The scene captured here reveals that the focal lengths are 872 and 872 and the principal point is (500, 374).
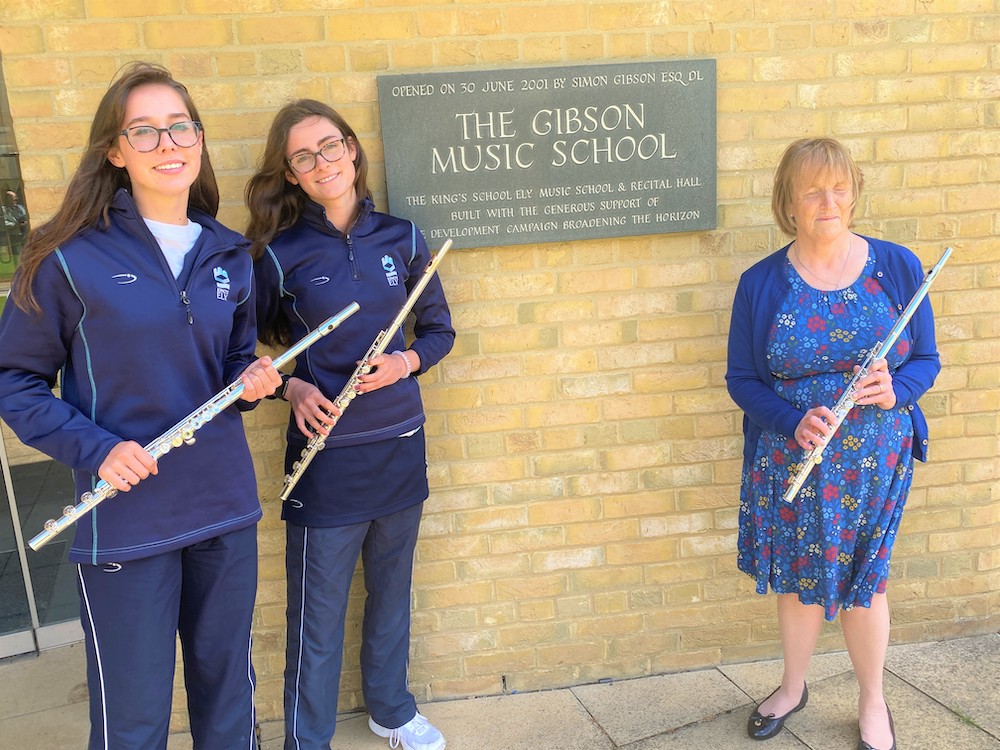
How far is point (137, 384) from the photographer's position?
204 cm

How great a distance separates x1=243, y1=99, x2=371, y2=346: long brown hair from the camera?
8.36ft

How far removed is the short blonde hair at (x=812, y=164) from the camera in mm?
2525

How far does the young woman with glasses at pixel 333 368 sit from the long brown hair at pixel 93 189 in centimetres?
46

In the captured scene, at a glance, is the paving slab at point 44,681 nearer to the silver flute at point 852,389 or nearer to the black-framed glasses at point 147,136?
the black-framed glasses at point 147,136

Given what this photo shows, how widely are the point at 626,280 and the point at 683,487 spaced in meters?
0.81

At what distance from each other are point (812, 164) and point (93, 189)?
1.94 meters

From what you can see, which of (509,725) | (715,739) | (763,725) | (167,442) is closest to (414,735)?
(509,725)

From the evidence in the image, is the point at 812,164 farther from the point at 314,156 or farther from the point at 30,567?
the point at 30,567

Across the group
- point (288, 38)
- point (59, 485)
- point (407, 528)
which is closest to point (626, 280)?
point (407, 528)

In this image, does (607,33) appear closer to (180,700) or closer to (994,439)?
(994,439)

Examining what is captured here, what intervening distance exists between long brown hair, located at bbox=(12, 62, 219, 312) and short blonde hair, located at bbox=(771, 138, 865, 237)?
1681 mm

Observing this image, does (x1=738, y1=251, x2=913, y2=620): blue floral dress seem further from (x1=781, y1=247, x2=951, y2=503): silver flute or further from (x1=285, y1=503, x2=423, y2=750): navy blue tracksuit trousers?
(x1=285, y1=503, x2=423, y2=750): navy blue tracksuit trousers

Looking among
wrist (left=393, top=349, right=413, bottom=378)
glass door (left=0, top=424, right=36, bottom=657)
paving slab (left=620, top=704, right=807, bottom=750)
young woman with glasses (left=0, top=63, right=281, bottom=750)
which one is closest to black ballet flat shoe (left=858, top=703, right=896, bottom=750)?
paving slab (left=620, top=704, right=807, bottom=750)

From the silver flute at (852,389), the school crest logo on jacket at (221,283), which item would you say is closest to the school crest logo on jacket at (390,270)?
the school crest logo on jacket at (221,283)
